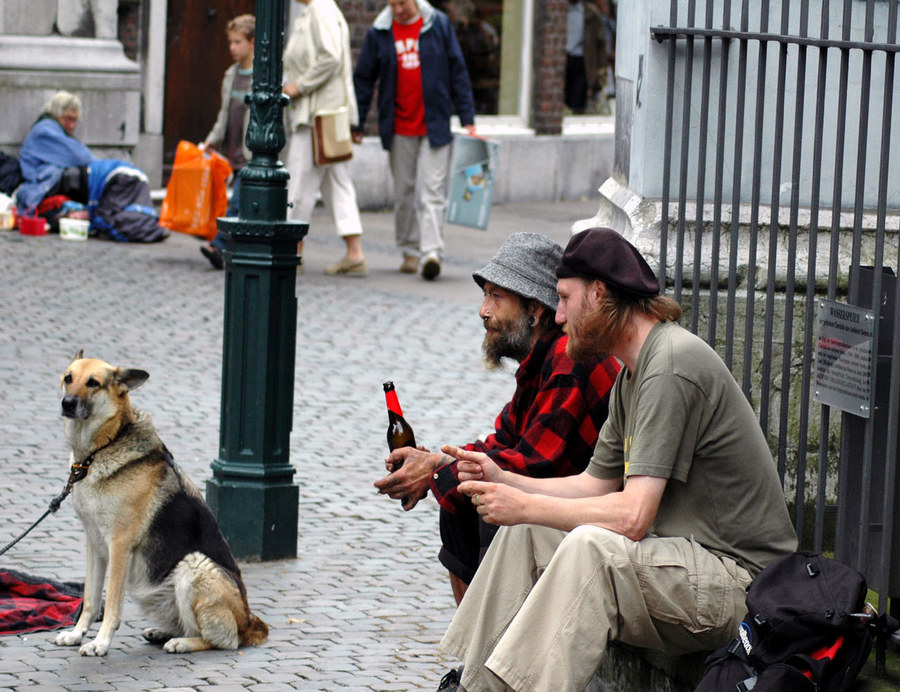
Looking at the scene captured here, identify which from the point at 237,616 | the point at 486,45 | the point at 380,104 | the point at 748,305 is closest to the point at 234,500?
the point at 237,616

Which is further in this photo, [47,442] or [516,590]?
[47,442]

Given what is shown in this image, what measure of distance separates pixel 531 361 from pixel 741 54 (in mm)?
1127

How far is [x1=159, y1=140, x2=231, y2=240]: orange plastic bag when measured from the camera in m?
12.6

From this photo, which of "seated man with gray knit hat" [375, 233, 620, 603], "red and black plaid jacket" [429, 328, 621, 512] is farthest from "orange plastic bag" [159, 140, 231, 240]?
"red and black plaid jacket" [429, 328, 621, 512]

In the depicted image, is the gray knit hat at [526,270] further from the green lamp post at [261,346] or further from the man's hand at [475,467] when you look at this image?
the green lamp post at [261,346]

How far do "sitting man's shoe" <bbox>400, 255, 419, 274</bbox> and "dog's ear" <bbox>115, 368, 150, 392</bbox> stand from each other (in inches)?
306

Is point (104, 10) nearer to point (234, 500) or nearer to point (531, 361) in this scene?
point (234, 500)

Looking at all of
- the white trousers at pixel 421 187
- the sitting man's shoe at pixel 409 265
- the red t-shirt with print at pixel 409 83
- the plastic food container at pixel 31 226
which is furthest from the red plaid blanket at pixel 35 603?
the plastic food container at pixel 31 226

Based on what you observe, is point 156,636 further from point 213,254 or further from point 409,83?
point 409,83

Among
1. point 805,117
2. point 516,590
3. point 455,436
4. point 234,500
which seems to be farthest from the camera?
point 455,436

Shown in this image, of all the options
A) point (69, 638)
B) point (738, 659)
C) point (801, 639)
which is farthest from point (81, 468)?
point (801, 639)

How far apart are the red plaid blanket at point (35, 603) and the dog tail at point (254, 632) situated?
0.58 m

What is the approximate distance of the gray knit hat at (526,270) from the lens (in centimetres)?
470

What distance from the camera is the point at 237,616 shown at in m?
5.10
